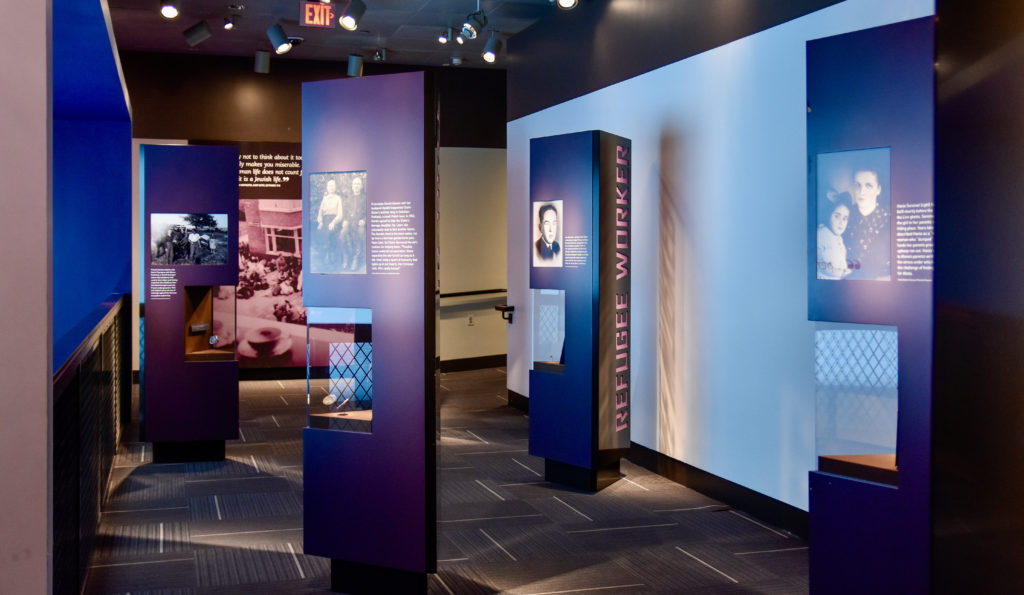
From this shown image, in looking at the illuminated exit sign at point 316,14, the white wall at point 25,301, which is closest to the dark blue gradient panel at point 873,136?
the white wall at point 25,301

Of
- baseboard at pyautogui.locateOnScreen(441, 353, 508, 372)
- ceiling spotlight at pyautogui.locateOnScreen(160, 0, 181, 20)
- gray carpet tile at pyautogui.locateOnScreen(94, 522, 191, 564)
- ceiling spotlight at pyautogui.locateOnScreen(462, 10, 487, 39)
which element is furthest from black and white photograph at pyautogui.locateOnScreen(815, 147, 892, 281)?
baseboard at pyautogui.locateOnScreen(441, 353, 508, 372)

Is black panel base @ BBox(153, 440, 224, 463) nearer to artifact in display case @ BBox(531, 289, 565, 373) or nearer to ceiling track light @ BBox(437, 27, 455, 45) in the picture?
artifact in display case @ BBox(531, 289, 565, 373)

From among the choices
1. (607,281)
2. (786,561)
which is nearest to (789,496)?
(786,561)

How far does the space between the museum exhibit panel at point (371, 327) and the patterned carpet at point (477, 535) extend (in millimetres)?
379

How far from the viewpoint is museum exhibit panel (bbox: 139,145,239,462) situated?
6.16 meters

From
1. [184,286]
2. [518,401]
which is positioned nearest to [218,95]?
[184,286]

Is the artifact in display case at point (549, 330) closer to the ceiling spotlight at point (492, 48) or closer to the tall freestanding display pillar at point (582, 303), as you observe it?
the tall freestanding display pillar at point (582, 303)

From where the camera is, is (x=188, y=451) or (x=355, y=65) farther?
(x=355, y=65)

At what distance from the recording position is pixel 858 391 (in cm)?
288

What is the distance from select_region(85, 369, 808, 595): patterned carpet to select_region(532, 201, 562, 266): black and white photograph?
1.41 m

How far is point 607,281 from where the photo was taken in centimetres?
554

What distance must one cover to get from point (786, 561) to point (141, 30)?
7.43m

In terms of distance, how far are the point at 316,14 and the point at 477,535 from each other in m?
4.43

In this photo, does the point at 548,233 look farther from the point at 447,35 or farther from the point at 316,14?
the point at 447,35
